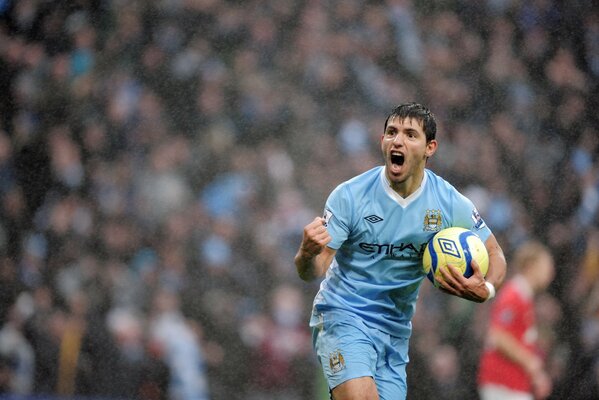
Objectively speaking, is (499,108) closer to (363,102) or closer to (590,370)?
(363,102)

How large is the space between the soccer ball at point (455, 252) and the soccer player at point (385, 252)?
122mm

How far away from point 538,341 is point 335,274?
4373 millimetres

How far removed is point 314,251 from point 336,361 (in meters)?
0.57

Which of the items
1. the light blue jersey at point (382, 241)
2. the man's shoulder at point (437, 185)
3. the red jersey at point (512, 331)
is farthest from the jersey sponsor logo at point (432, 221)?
the red jersey at point (512, 331)

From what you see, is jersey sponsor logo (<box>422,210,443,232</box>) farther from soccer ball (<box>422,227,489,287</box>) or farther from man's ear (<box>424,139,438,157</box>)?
man's ear (<box>424,139,438,157</box>)

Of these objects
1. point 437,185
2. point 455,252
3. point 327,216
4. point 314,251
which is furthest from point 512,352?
point 314,251

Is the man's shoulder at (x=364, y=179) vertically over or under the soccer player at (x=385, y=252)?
over

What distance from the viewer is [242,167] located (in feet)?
25.4

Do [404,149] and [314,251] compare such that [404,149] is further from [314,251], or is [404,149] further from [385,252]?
[314,251]

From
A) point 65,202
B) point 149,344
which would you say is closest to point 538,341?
point 149,344

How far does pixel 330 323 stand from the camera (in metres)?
3.92

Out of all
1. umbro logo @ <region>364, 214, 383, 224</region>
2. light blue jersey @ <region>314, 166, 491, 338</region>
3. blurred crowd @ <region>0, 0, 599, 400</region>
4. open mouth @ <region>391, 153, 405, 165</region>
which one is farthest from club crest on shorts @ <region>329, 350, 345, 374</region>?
blurred crowd @ <region>0, 0, 599, 400</region>

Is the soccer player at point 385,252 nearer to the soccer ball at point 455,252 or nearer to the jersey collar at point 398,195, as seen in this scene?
the jersey collar at point 398,195

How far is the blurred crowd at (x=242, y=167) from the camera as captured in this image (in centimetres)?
728
